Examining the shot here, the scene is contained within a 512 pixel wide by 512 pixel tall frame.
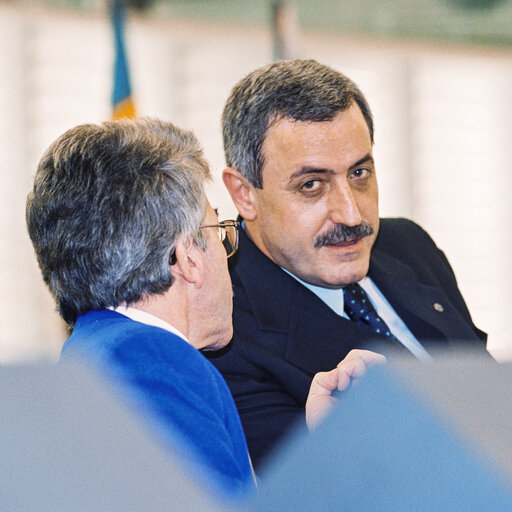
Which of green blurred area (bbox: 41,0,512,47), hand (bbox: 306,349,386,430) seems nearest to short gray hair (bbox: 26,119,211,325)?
hand (bbox: 306,349,386,430)

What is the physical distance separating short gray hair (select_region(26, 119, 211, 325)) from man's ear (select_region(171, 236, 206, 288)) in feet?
0.06

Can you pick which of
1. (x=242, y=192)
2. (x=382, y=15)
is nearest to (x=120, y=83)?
(x=382, y=15)

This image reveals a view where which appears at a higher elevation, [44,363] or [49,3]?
[44,363]

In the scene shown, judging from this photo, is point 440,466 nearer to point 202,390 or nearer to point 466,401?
point 466,401

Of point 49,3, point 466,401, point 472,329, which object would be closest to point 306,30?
point 49,3

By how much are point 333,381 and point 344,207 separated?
54 centimetres

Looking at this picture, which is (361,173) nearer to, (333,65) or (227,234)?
(227,234)

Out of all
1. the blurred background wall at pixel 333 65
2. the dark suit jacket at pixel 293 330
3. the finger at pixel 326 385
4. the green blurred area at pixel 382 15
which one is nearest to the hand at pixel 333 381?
the finger at pixel 326 385

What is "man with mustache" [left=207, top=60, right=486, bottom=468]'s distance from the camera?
6.00ft

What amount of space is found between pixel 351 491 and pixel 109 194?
3.12 ft

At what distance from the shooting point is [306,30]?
22.1ft

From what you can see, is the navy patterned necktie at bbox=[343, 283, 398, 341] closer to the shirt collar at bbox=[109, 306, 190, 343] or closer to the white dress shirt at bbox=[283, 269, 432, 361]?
the white dress shirt at bbox=[283, 269, 432, 361]

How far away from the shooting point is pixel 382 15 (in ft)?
22.2

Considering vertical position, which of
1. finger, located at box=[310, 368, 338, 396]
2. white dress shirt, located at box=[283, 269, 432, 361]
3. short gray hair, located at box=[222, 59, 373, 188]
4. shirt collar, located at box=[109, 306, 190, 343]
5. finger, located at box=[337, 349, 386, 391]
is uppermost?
short gray hair, located at box=[222, 59, 373, 188]
